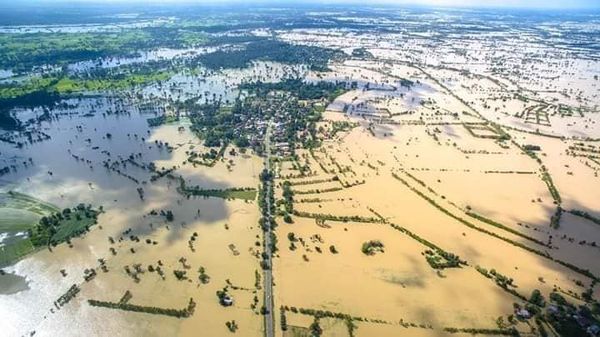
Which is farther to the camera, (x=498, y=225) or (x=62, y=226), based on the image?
(x=498, y=225)

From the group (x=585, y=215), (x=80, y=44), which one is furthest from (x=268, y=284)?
(x=80, y=44)

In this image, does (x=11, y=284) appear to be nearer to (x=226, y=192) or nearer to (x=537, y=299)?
(x=226, y=192)

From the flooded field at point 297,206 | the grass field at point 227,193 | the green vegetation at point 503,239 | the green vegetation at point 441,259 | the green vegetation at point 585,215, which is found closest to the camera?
the flooded field at point 297,206

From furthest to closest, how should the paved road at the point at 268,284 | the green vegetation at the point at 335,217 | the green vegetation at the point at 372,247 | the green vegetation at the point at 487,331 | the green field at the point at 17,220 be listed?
the green vegetation at the point at 335,217, the green vegetation at the point at 372,247, the green field at the point at 17,220, the paved road at the point at 268,284, the green vegetation at the point at 487,331

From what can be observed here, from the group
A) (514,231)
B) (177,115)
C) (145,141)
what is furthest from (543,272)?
(177,115)

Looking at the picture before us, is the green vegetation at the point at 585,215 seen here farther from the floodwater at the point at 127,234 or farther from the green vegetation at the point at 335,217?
the floodwater at the point at 127,234

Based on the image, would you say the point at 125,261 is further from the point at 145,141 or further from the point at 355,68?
the point at 355,68

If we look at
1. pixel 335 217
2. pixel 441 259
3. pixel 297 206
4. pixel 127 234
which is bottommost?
pixel 441 259

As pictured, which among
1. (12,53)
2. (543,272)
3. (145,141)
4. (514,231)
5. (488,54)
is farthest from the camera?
(488,54)

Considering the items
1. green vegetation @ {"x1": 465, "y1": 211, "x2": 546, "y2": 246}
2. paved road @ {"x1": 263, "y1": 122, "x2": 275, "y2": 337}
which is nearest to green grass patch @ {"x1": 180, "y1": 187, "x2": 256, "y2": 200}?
paved road @ {"x1": 263, "y1": 122, "x2": 275, "y2": 337}

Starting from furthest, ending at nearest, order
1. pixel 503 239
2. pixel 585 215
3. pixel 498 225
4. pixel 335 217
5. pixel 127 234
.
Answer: pixel 585 215 → pixel 335 217 → pixel 498 225 → pixel 503 239 → pixel 127 234

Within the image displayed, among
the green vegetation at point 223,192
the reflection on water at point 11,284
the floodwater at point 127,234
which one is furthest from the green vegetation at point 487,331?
the reflection on water at point 11,284
